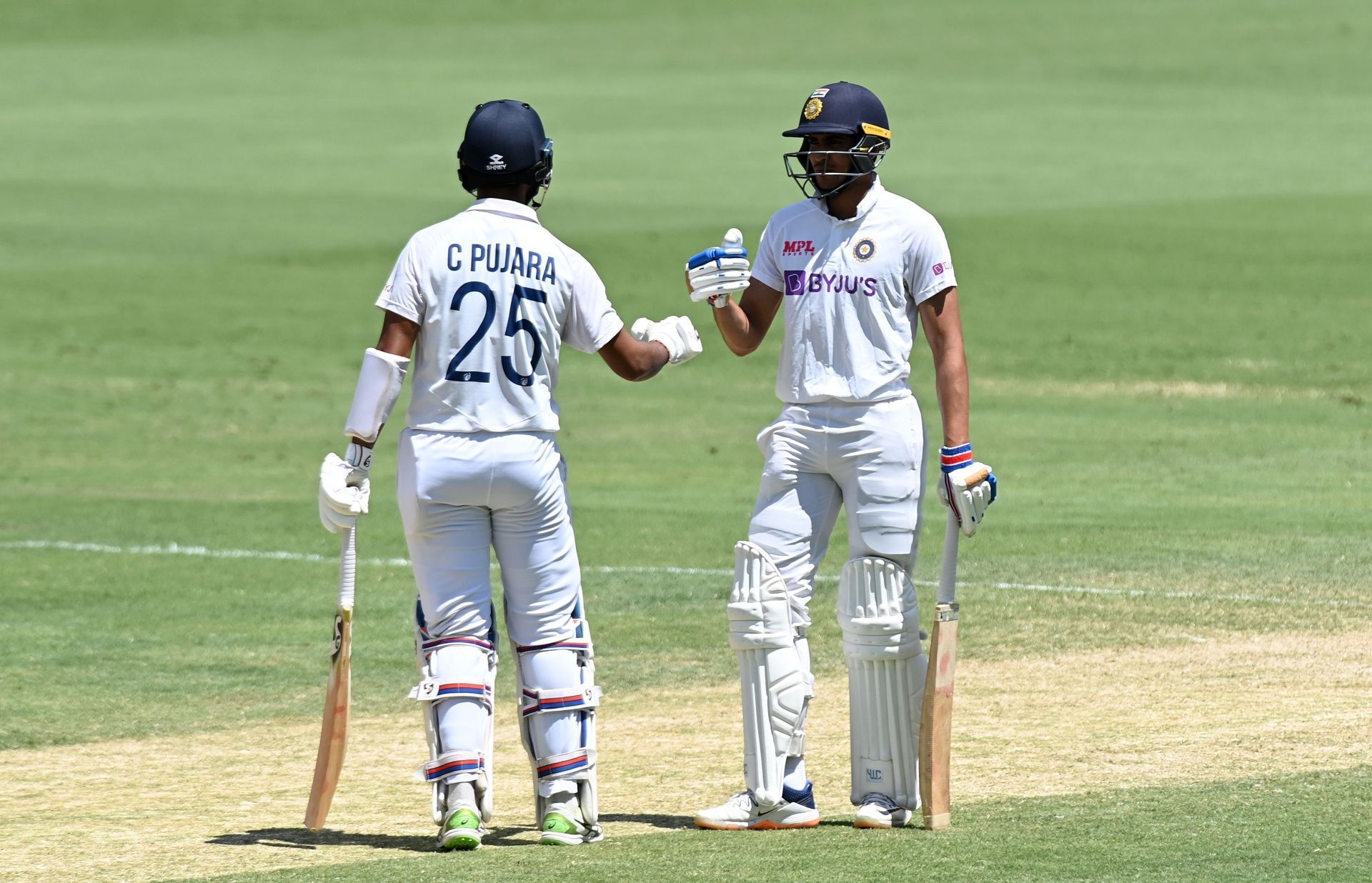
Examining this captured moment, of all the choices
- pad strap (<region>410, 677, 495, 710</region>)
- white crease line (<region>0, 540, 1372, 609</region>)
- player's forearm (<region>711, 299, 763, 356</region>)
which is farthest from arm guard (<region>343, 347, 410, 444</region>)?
white crease line (<region>0, 540, 1372, 609</region>)

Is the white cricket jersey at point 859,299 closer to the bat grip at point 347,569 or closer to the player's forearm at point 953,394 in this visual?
the player's forearm at point 953,394

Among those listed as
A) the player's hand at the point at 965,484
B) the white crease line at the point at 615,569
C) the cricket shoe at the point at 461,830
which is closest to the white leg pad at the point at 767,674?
the player's hand at the point at 965,484

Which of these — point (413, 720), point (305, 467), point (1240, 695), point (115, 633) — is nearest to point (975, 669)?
point (1240, 695)

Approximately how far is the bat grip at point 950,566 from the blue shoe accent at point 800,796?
29.1 inches

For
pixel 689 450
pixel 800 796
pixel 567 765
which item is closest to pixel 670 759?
pixel 800 796

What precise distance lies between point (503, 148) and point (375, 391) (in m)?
0.85

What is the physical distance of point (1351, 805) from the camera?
7211 millimetres

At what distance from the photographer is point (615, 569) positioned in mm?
13219

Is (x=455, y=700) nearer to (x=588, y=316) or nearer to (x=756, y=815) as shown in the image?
(x=756, y=815)

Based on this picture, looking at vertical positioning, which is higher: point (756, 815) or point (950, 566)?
point (950, 566)

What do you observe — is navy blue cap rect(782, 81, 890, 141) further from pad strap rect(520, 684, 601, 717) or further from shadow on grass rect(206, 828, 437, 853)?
shadow on grass rect(206, 828, 437, 853)

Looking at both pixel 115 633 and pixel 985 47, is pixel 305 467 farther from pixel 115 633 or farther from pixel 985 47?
pixel 985 47

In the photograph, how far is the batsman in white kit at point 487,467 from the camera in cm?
714

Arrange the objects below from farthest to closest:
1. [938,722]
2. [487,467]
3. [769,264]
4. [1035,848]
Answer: [769,264]
[938,722]
[487,467]
[1035,848]
